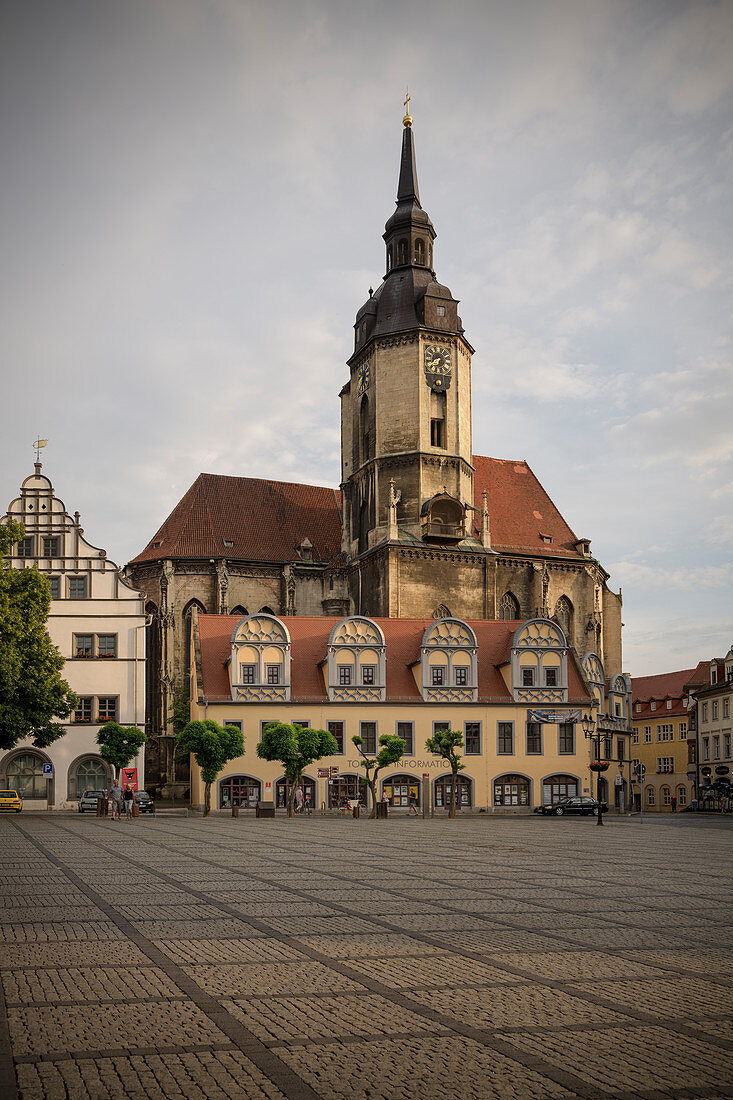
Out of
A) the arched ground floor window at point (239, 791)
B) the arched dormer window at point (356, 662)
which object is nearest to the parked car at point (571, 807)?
the arched dormer window at point (356, 662)

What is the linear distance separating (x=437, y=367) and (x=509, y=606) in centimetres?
1612

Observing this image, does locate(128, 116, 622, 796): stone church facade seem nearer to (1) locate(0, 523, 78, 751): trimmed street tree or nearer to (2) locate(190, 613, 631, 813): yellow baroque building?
(2) locate(190, 613, 631, 813): yellow baroque building

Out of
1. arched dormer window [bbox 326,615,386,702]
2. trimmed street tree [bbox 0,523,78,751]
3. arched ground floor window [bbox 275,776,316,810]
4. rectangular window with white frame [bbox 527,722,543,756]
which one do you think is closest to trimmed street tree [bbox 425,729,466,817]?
arched dormer window [bbox 326,615,386,702]

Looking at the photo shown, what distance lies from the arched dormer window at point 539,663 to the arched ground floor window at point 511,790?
393cm

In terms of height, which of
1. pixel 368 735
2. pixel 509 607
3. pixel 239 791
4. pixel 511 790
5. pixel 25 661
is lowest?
pixel 511 790

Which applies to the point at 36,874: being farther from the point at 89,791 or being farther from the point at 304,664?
the point at 304,664

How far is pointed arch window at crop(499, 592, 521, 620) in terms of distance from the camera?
72.8m

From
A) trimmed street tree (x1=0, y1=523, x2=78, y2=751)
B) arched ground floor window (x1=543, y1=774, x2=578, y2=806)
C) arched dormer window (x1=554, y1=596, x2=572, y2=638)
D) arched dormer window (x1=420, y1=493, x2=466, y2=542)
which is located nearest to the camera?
trimmed street tree (x1=0, y1=523, x2=78, y2=751)

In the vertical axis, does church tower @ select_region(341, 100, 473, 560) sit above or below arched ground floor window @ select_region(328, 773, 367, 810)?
above

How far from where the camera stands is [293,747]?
45.5m

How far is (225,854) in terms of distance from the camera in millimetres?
23312

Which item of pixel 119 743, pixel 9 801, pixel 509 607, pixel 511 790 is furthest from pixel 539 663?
pixel 9 801

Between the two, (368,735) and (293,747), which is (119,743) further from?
(368,735)

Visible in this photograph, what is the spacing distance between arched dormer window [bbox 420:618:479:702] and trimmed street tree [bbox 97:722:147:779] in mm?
14287
